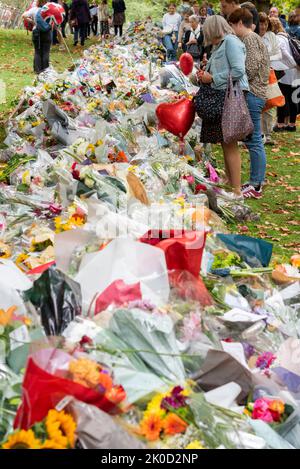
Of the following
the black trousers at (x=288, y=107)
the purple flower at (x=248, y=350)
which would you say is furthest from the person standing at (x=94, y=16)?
the purple flower at (x=248, y=350)

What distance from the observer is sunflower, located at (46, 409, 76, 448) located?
2.43m

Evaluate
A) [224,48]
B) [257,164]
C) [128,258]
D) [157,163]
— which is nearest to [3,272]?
[128,258]

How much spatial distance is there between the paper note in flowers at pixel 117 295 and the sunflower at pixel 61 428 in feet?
2.72

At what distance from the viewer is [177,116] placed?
7.39 metres

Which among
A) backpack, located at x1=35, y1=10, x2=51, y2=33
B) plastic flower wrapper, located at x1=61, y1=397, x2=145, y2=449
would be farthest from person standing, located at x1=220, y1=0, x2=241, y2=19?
backpack, located at x1=35, y1=10, x2=51, y2=33

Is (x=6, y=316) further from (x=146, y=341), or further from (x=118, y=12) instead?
(x=118, y=12)

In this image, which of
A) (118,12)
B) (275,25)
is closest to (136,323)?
(275,25)

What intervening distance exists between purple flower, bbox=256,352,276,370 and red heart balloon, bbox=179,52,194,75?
22.7 ft

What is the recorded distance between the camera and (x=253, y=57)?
7.21 metres

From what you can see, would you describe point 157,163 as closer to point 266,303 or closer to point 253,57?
point 253,57

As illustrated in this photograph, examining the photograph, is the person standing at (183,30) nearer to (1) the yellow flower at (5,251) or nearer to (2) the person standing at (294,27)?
(2) the person standing at (294,27)

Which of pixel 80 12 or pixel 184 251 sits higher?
pixel 184 251

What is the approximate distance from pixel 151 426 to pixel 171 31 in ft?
56.8
